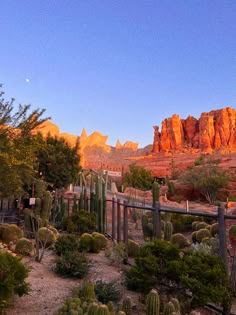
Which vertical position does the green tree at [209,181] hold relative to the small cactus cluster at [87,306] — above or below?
above

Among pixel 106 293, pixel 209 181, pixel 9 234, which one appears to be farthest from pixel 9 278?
pixel 209 181

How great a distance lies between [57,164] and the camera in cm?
2314

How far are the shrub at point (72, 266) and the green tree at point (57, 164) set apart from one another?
14841mm

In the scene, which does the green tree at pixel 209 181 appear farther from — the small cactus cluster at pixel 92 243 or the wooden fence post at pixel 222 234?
the wooden fence post at pixel 222 234

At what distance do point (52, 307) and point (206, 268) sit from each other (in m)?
2.75

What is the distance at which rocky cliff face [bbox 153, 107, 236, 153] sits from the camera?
111m

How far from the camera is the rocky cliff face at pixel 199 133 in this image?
111 m

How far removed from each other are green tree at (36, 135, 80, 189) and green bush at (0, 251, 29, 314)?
17.4 m

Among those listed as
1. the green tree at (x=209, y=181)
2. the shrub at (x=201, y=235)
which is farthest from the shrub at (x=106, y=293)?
the green tree at (x=209, y=181)

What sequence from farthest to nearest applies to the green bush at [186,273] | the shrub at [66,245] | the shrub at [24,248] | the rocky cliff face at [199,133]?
the rocky cliff face at [199,133], the shrub at [24,248], the shrub at [66,245], the green bush at [186,273]

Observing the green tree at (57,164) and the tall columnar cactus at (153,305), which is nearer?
the tall columnar cactus at (153,305)

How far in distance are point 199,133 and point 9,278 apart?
4533 inches

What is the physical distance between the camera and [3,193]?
14.1m

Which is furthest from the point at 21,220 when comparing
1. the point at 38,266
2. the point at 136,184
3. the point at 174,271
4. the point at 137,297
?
the point at 136,184
